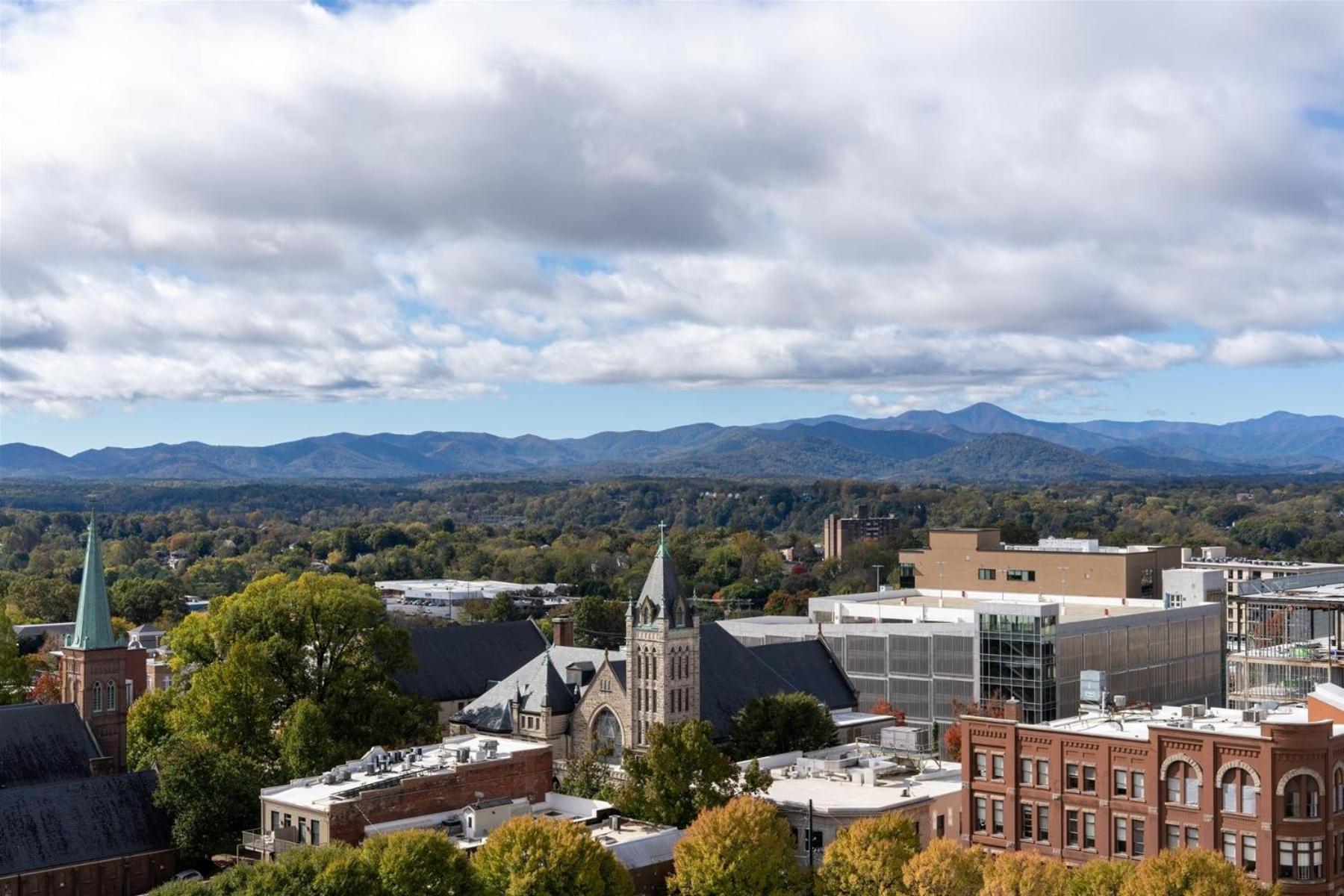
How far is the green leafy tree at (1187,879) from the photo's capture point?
5400 cm

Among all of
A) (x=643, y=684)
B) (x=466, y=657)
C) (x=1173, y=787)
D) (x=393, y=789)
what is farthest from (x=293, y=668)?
(x=1173, y=787)

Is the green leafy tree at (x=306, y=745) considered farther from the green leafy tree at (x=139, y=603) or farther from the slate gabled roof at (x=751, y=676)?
the green leafy tree at (x=139, y=603)

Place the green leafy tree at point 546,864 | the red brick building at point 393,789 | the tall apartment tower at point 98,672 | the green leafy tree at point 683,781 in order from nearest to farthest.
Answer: the green leafy tree at point 546,864, the red brick building at point 393,789, the green leafy tree at point 683,781, the tall apartment tower at point 98,672

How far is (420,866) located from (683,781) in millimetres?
17826

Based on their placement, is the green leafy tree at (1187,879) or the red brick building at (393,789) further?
the red brick building at (393,789)

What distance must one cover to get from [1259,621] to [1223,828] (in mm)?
50587

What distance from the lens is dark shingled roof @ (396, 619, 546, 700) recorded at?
111 meters

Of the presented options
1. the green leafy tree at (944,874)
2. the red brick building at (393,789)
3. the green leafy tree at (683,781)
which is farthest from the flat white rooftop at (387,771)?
the green leafy tree at (944,874)

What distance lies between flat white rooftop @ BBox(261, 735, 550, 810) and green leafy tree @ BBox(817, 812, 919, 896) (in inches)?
805

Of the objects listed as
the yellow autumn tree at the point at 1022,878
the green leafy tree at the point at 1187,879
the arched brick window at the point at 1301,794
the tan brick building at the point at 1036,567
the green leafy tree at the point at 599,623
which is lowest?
the green leafy tree at the point at 599,623

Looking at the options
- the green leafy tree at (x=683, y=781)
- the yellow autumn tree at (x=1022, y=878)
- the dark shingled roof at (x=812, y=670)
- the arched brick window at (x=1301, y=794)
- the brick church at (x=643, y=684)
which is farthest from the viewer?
the dark shingled roof at (x=812, y=670)

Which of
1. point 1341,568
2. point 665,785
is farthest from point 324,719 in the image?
point 1341,568

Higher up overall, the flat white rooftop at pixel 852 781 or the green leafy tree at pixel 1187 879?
the green leafy tree at pixel 1187 879

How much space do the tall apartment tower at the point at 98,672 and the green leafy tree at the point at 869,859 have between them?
43.7 m
